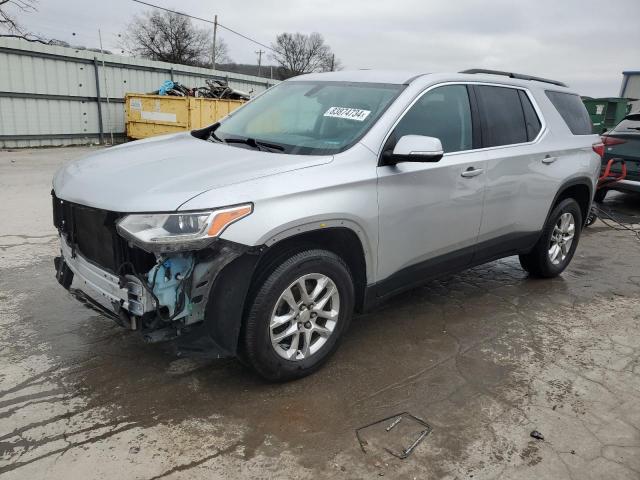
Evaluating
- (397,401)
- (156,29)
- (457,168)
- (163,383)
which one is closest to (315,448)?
(397,401)

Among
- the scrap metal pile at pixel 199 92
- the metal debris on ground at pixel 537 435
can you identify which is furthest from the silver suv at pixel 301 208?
the scrap metal pile at pixel 199 92

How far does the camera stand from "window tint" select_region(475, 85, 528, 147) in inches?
160

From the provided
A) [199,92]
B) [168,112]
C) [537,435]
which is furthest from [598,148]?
[199,92]

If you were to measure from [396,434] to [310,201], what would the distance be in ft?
4.33

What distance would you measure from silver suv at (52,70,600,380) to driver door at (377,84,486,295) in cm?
1

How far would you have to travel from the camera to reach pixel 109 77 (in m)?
16.0

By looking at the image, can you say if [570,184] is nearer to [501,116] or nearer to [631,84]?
[501,116]

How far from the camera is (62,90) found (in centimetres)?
1467

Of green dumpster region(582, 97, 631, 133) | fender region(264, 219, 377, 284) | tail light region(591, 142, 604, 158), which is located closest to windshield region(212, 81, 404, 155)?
fender region(264, 219, 377, 284)

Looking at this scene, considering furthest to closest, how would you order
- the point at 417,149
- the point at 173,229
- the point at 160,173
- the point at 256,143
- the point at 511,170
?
1. the point at 511,170
2. the point at 256,143
3. the point at 417,149
4. the point at 160,173
5. the point at 173,229

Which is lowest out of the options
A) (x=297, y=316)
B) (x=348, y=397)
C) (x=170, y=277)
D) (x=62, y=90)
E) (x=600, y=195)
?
(x=348, y=397)

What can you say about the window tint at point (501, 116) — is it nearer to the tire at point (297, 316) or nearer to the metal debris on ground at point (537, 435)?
the tire at point (297, 316)

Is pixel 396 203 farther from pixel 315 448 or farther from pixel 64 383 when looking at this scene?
pixel 64 383

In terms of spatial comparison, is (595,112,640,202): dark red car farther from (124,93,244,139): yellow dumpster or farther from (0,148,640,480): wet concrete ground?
(124,93,244,139): yellow dumpster
